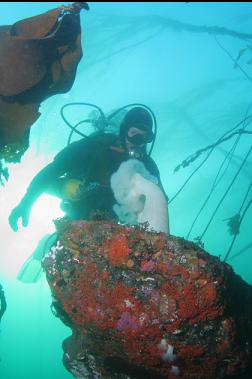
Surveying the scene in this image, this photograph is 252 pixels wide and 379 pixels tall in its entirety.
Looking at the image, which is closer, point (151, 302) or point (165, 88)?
Result: point (151, 302)

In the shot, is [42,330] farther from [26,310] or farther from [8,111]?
[8,111]

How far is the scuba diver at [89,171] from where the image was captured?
176 inches

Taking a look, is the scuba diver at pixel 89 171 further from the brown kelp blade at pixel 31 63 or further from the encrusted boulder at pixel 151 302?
the encrusted boulder at pixel 151 302

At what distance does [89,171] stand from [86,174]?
2.5 inches

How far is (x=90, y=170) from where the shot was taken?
15.2 ft

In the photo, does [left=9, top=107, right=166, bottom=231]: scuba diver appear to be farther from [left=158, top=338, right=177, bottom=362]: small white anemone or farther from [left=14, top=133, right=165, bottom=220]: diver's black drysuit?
[left=158, top=338, right=177, bottom=362]: small white anemone

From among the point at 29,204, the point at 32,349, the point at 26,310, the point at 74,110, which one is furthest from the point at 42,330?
the point at 29,204

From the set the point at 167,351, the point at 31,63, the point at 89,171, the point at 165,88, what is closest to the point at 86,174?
the point at 89,171

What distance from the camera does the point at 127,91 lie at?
804 inches

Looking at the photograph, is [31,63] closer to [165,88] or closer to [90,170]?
[90,170]

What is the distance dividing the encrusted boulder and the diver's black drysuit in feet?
6.08

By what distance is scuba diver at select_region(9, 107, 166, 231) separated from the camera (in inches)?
176

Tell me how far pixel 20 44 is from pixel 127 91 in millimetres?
18304

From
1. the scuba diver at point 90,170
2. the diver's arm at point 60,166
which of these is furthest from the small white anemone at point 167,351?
the diver's arm at point 60,166
